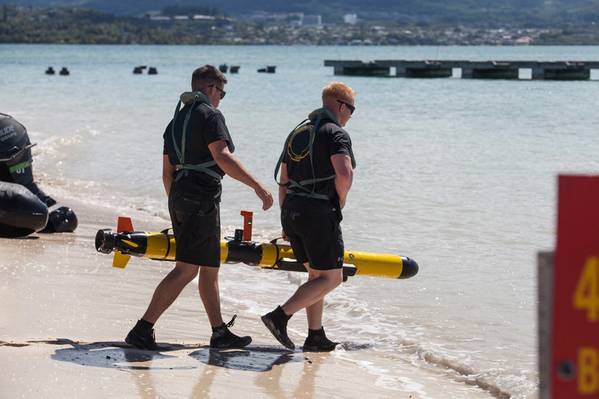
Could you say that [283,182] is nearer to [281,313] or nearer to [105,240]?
[281,313]

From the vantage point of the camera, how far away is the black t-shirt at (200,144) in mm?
6793

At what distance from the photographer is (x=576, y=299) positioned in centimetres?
286

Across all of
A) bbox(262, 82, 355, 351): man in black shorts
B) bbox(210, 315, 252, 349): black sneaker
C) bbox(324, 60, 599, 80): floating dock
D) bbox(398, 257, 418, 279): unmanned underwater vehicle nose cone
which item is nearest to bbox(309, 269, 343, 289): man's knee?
bbox(262, 82, 355, 351): man in black shorts

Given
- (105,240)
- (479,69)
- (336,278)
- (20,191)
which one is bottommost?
(479,69)

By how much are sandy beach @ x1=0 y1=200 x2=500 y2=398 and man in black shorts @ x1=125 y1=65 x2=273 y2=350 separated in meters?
0.40

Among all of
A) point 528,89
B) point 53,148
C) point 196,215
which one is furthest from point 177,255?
point 528,89

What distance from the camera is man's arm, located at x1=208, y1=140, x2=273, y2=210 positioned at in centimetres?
667

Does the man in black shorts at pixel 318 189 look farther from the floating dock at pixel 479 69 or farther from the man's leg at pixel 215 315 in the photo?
the floating dock at pixel 479 69

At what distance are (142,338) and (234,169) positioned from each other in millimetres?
1197

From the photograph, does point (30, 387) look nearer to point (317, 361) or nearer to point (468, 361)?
point (317, 361)

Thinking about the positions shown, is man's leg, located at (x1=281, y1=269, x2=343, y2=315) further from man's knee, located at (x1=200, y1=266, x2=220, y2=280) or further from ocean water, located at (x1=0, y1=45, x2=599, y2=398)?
ocean water, located at (x1=0, y1=45, x2=599, y2=398)

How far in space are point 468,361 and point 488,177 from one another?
13.4 meters

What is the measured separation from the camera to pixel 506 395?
6941mm

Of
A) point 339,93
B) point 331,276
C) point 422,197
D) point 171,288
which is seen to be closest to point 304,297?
point 331,276
